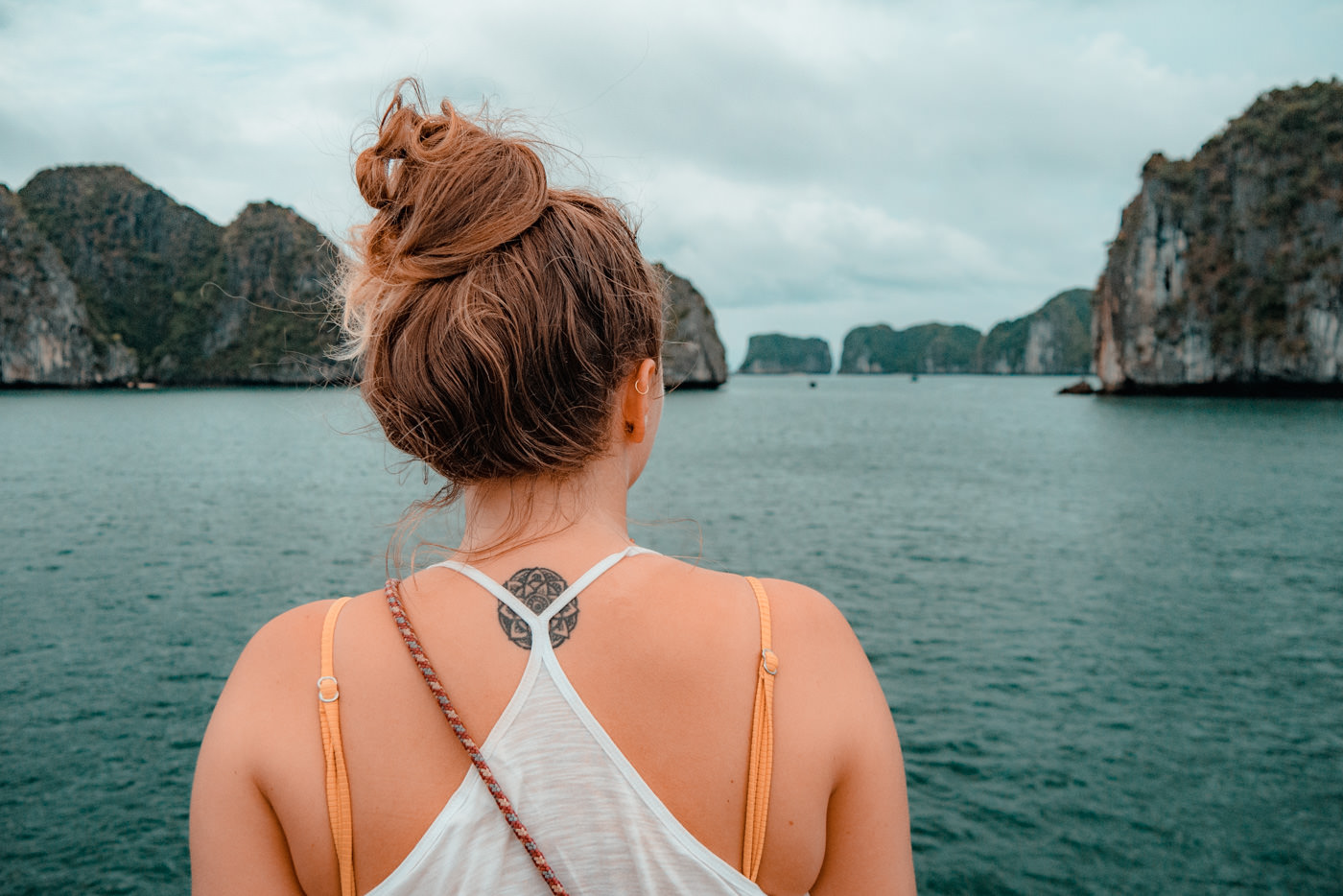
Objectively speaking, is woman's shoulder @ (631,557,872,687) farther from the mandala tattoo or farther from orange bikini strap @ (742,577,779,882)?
Answer: the mandala tattoo

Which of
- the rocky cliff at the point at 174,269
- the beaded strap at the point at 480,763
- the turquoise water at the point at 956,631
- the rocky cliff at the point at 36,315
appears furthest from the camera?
the rocky cliff at the point at 174,269

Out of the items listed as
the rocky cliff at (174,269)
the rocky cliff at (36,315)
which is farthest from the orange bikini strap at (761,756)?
the rocky cliff at (174,269)

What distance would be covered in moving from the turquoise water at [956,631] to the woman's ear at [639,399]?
0.53m

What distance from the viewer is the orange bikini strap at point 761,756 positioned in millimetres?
1115

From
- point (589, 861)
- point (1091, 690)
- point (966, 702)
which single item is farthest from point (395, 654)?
point (1091, 690)

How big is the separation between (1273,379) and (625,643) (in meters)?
92.0

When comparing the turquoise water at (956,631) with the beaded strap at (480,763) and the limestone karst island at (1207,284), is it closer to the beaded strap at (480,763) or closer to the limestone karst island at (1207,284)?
the beaded strap at (480,763)

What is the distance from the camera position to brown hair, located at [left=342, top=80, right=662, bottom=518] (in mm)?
1144

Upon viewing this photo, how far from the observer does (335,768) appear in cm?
108

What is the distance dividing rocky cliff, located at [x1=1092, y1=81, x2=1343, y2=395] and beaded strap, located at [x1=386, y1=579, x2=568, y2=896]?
88316mm

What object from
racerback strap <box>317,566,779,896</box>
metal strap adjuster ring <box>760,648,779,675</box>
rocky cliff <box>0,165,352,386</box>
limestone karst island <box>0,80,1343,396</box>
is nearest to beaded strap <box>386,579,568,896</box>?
racerback strap <box>317,566,779,896</box>

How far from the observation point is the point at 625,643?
3.70 feet

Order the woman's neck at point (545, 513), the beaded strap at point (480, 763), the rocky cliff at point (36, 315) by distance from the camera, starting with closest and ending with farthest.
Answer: the beaded strap at point (480, 763), the woman's neck at point (545, 513), the rocky cliff at point (36, 315)

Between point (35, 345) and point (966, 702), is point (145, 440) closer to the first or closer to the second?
point (966, 702)
